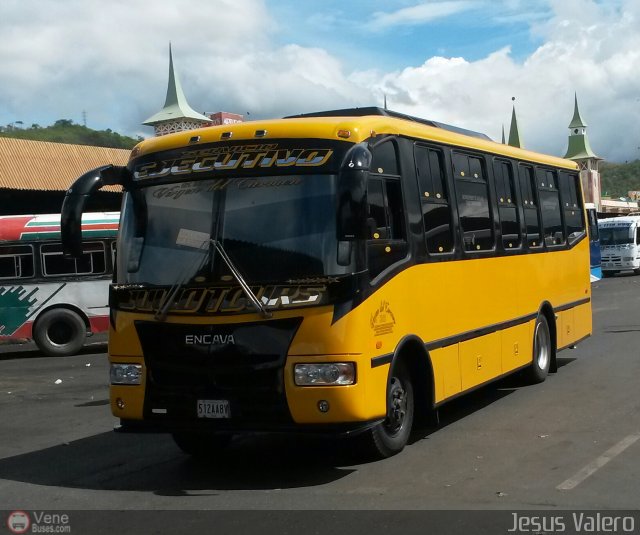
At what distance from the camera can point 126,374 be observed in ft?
24.9

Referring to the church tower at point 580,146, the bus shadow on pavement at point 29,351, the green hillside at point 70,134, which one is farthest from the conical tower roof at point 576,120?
the bus shadow on pavement at point 29,351

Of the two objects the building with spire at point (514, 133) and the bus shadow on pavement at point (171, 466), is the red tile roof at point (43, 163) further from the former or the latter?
the building with spire at point (514, 133)

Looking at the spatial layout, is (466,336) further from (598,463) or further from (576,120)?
(576,120)

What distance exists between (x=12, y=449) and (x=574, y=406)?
579 centimetres

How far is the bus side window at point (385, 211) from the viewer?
754 cm

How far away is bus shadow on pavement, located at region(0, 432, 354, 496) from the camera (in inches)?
290

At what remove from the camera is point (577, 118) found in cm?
14350

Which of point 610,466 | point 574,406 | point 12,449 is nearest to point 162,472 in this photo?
point 12,449

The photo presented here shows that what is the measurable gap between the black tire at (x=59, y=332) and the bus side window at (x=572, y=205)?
1013cm

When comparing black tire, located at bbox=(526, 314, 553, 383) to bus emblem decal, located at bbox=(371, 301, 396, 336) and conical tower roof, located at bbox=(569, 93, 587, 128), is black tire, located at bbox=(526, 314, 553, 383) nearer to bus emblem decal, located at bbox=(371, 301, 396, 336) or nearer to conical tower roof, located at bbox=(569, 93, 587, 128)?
bus emblem decal, located at bbox=(371, 301, 396, 336)

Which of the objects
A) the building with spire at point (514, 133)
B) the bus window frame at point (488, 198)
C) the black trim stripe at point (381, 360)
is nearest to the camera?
the black trim stripe at point (381, 360)

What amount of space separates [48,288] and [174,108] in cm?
8292

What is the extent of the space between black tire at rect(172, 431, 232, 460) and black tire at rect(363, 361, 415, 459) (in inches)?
55.8

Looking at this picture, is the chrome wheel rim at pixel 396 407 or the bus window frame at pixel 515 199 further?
the bus window frame at pixel 515 199
